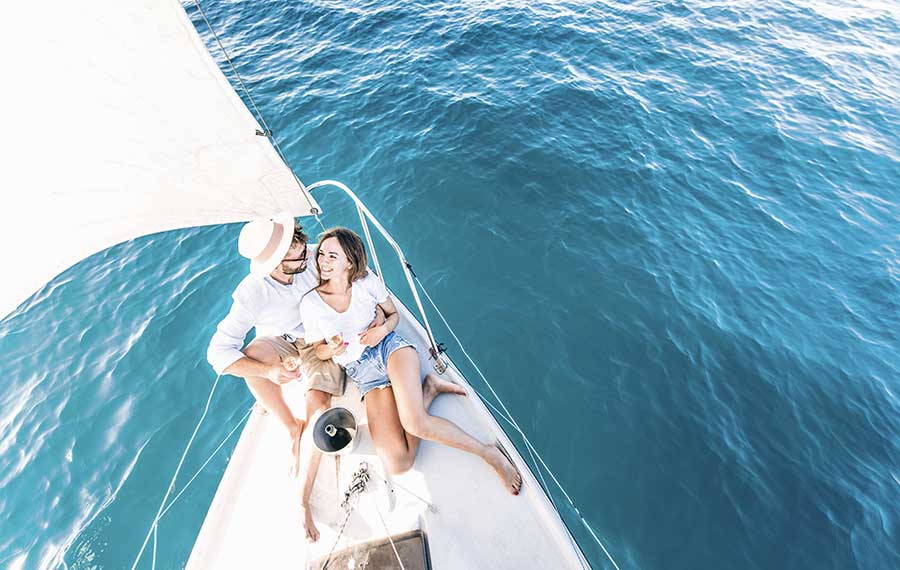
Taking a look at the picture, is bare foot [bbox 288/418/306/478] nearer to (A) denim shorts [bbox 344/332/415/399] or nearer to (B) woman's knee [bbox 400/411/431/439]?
(A) denim shorts [bbox 344/332/415/399]

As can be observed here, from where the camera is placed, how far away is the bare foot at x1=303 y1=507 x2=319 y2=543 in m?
3.13

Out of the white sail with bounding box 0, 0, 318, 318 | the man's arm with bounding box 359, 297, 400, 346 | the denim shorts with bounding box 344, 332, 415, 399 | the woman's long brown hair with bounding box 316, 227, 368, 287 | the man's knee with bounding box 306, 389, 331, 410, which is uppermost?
the white sail with bounding box 0, 0, 318, 318

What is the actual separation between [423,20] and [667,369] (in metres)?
14.3

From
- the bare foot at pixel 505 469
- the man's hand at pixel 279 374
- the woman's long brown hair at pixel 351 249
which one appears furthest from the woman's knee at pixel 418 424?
the woman's long brown hair at pixel 351 249

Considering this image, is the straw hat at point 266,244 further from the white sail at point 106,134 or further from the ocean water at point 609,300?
the ocean water at point 609,300

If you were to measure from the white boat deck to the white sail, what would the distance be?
2.50 meters

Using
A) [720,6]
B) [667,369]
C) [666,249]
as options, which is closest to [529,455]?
[667,369]

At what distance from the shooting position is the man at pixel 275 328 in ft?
11.4

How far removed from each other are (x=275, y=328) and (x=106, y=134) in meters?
2.16

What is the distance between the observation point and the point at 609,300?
636 cm

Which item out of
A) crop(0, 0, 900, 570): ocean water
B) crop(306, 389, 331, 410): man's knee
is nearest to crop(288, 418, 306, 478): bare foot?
crop(306, 389, 331, 410): man's knee

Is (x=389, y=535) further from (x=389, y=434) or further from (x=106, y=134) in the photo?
(x=106, y=134)

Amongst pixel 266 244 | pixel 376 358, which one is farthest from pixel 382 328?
pixel 266 244

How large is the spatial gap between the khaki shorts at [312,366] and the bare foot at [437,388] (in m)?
0.98
